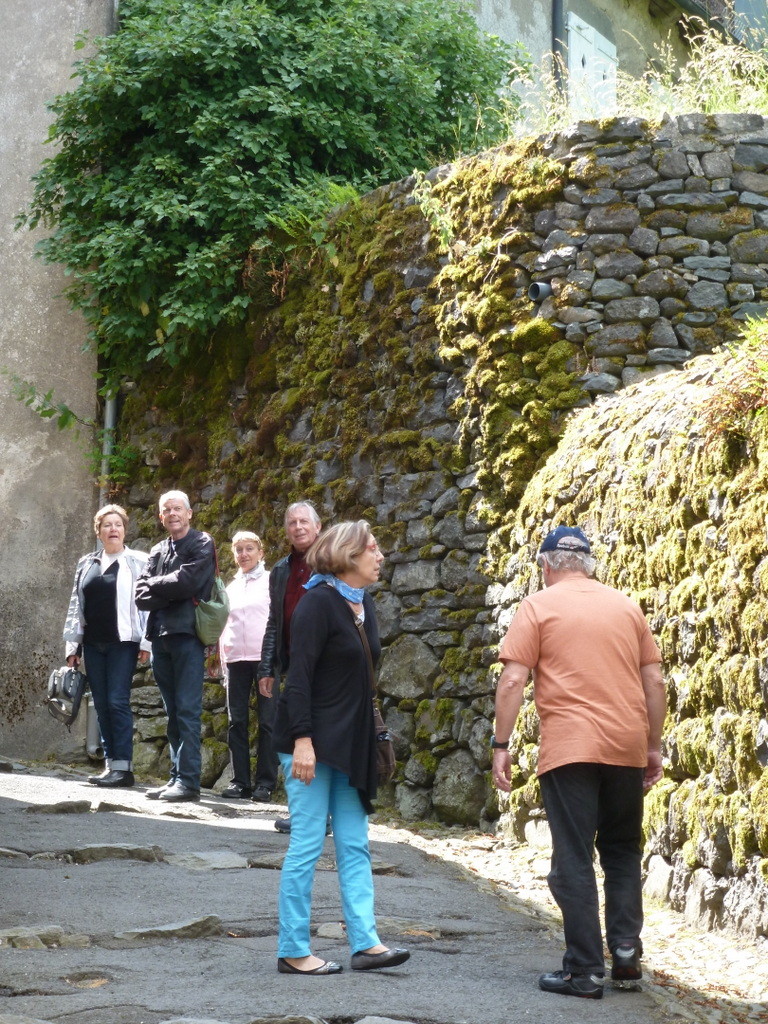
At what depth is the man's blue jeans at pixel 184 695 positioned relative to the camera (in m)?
9.18

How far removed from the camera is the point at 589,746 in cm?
518

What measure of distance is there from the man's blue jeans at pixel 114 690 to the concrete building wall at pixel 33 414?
3532mm

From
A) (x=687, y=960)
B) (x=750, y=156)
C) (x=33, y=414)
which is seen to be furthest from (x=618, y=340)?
(x=33, y=414)

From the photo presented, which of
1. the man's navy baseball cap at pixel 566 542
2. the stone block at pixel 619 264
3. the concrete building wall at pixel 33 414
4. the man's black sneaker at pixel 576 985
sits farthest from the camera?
the concrete building wall at pixel 33 414

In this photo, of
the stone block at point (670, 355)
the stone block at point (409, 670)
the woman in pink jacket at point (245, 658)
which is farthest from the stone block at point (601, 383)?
the woman in pink jacket at point (245, 658)

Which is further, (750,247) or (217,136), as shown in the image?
(217,136)

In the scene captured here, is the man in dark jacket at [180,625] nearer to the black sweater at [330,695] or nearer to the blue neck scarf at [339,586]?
the blue neck scarf at [339,586]

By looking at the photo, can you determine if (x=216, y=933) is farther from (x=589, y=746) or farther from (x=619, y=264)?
(x=619, y=264)

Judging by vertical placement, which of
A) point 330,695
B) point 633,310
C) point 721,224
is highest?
point 721,224

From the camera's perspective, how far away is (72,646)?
9938 mm

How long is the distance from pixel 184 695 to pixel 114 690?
32.0 inches

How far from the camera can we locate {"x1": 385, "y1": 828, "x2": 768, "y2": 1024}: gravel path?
5094 mm

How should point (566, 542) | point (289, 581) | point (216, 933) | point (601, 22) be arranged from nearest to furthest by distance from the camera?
1. point (566, 542)
2. point (216, 933)
3. point (289, 581)
4. point (601, 22)

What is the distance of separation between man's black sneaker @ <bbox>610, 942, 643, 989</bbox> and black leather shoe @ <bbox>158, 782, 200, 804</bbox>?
4530 mm
